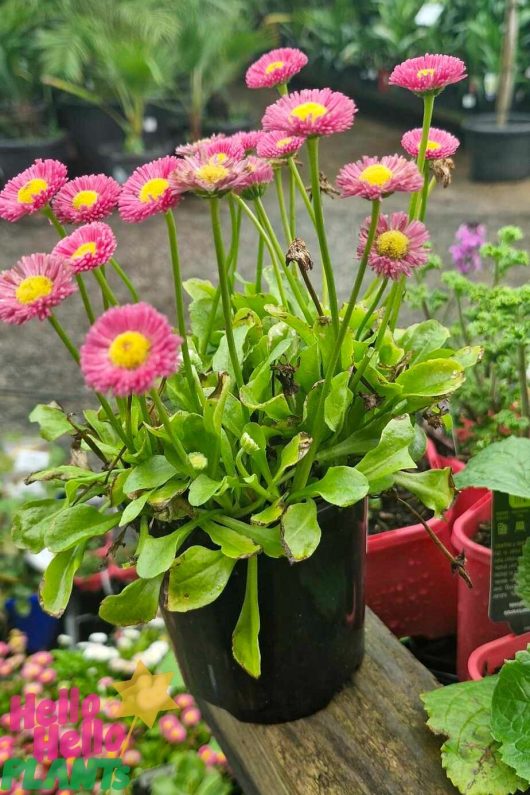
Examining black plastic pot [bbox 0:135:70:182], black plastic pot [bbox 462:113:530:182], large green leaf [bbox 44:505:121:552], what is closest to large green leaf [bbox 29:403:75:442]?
large green leaf [bbox 44:505:121:552]

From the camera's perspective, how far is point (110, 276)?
11.7ft

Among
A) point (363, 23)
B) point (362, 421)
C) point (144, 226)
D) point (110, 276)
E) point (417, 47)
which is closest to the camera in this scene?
point (362, 421)

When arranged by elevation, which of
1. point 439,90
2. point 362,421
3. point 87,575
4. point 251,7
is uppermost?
point 251,7

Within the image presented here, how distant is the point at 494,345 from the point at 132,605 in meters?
0.56

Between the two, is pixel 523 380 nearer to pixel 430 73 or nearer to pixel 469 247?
pixel 469 247

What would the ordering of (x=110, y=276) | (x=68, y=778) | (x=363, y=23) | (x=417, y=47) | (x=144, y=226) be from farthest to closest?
1. (x=363, y=23)
2. (x=417, y=47)
3. (x=144, y=226)
4. (x=110, y=276)
5. (x=68, y=778)

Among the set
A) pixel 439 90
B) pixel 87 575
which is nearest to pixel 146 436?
pixel 439 90

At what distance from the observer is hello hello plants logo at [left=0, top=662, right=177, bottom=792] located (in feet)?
3.33

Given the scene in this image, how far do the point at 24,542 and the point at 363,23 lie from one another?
7155 millimetres

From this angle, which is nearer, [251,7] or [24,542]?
[24,542]

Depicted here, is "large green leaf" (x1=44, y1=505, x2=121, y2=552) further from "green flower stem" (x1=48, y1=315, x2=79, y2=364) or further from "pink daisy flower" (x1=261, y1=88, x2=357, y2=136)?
"pink daisy flower" (x1=261, y1=88, x2=357, y2=136)

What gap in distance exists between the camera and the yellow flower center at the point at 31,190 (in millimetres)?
698

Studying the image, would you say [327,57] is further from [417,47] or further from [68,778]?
[68,778]

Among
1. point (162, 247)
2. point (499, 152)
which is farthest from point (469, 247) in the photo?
point (499, 152)
